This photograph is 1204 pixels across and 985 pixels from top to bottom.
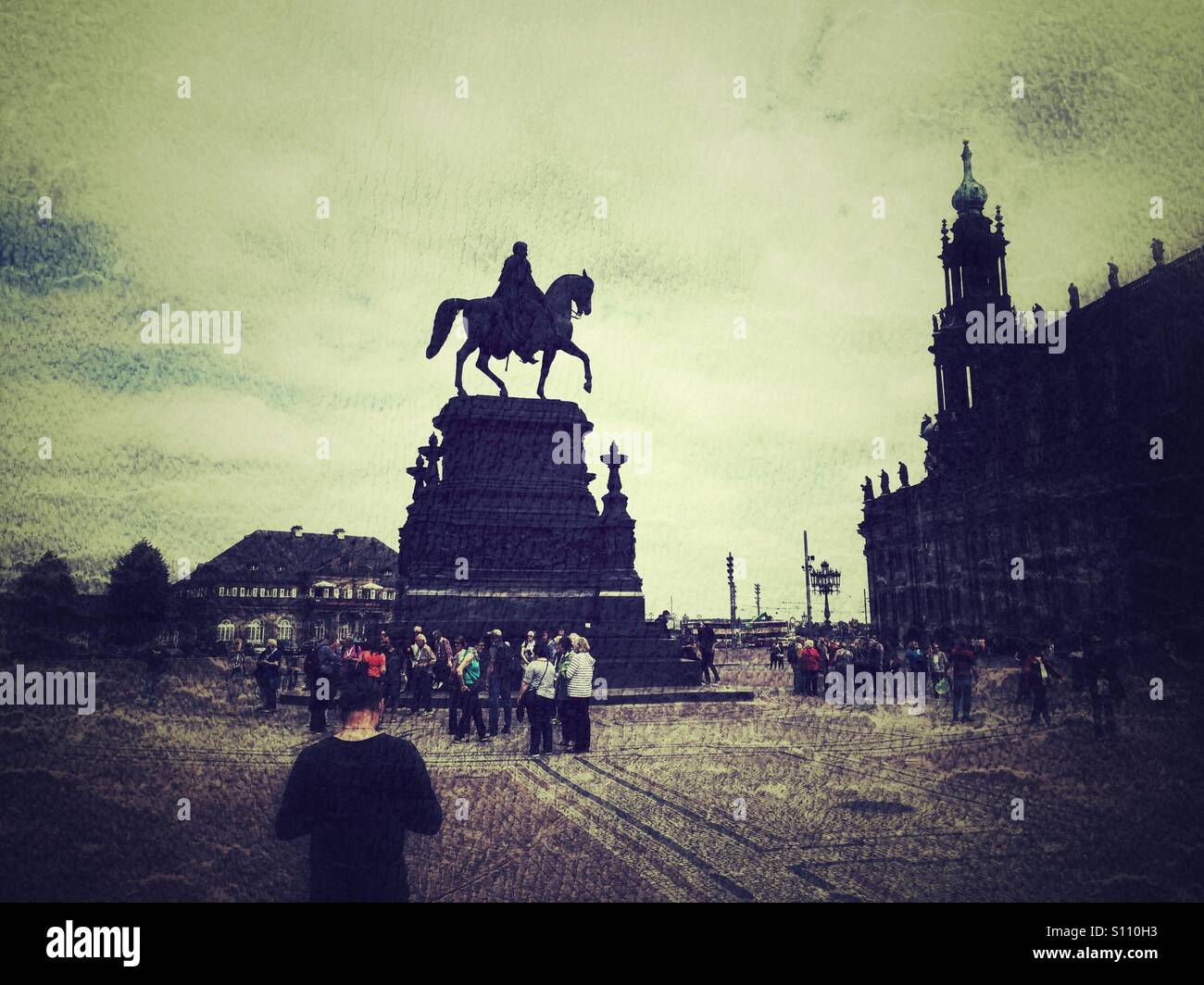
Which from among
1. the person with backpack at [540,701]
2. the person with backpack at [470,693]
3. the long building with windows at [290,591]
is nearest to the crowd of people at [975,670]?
the person with backpack at [540,701]

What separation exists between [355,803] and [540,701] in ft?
30.1

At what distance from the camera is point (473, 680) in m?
15.1

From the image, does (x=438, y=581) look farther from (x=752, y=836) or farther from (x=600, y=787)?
(x=752, y=836)

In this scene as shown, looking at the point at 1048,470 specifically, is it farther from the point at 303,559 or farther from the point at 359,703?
the point at 303,559

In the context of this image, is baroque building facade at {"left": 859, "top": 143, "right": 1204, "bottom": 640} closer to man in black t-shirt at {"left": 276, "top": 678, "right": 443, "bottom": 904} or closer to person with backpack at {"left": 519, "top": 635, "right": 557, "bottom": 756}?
person with backpack at {"left": 519, "top": 635, "right": 557, "bottom": 756}

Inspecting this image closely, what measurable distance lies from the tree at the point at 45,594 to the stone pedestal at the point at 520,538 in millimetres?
8517

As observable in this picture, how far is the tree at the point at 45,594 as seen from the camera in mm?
12094

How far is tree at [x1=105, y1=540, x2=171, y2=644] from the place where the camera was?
2386 cm

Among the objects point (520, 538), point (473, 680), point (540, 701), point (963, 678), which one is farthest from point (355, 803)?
point (520, 538)

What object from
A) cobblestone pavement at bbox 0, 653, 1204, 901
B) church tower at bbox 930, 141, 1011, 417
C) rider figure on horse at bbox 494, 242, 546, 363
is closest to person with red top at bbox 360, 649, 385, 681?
cobblestone pavement at bbox 0, 653, 1204, 901

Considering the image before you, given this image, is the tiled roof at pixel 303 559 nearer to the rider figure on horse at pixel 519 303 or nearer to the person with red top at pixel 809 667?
the rider figure on horse at pixel 519 303

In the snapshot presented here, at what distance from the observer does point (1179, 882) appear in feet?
24.7
